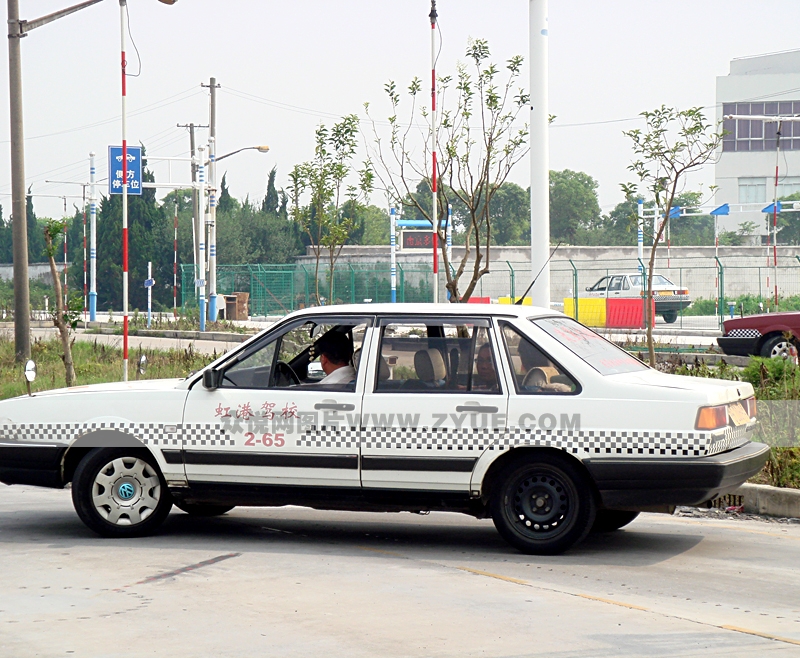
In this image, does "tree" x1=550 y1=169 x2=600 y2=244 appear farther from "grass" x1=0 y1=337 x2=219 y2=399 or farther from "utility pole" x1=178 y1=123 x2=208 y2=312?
"grass" x1=0 y1=337 x2=219 y2=399

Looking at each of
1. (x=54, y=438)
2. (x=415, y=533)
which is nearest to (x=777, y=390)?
(x=415, y=533)

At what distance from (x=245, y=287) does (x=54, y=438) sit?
155 ft

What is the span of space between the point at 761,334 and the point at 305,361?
38.4 feet

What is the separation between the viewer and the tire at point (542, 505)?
274 inches

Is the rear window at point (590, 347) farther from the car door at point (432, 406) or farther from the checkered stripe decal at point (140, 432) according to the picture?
the checkered stripe decal at point (140, 432)

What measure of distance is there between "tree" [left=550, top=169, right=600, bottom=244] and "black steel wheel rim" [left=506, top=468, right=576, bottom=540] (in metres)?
91.2

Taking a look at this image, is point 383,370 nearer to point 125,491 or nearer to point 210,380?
point 210,380

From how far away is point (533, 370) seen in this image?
716 cm

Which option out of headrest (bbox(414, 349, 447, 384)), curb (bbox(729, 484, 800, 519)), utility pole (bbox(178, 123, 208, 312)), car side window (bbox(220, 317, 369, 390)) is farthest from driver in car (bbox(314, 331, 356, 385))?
utility pole (bbox(178, 123, 208, 312))

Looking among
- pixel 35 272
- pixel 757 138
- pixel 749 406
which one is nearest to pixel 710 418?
pixel 749 406

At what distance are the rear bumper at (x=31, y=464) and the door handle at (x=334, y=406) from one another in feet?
6.11

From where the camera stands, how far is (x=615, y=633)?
17.3 feet

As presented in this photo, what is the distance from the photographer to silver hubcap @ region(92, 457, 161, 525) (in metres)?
7.63

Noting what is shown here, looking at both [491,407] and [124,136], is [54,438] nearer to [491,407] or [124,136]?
[491,407]
